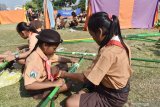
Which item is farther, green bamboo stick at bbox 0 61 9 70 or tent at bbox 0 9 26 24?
tent at bbox 0 9 26 24

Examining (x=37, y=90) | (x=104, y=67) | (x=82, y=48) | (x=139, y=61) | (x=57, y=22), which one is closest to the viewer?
(x=104, y=67)

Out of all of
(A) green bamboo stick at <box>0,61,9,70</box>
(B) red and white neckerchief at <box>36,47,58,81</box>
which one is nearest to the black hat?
(B) red and white neckerchief at <box>36,47,58,81</box>

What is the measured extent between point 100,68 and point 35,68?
3.12ft

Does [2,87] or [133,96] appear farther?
[2,87]

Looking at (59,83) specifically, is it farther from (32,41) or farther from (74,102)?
(32,41)

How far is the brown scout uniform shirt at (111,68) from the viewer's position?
2262 mm

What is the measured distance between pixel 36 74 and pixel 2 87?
105cm

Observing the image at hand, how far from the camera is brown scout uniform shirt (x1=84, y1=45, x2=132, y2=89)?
2.26 meters

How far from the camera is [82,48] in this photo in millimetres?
6559

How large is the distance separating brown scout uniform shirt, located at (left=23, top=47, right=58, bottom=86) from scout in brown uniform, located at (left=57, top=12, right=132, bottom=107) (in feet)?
1.90

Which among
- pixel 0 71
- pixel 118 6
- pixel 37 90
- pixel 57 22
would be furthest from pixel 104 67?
pixel 57 22

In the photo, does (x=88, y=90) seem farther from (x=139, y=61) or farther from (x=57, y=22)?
(x=57, y=22)

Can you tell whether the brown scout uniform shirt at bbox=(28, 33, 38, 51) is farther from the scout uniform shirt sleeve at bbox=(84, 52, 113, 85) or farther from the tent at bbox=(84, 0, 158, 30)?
the tent at bbox=(84, 0, 158, 30)

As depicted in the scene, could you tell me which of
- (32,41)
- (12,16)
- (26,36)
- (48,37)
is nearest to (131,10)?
(26,36)
